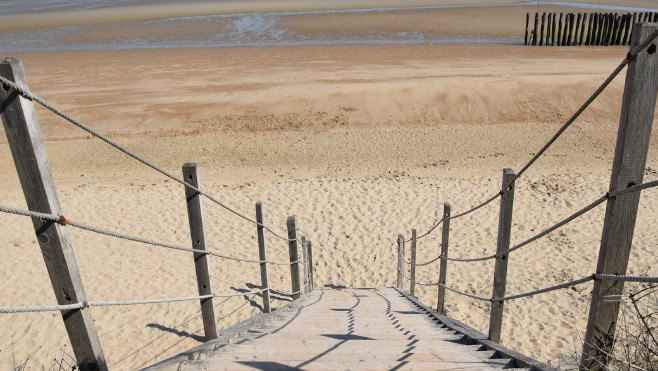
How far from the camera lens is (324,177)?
13.3 m

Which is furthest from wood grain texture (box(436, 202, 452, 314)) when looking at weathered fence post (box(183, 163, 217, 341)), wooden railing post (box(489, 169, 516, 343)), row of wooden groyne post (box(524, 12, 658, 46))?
row of wooden groyne post (box(524, 12, 658, 46))

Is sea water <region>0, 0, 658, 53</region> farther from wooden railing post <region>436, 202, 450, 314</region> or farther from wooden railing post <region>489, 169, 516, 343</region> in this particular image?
wooden railing post <region>489, 169, 516, 343</region>

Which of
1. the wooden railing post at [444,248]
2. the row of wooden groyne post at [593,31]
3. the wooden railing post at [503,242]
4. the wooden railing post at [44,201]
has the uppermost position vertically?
the row of wooden groyne post at [593,31]

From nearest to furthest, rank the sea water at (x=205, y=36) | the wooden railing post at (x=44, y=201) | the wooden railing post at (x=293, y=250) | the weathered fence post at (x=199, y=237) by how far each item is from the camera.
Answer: the wooden railing post at (x=44, y=201)
the weathered fence post at (x=199, y=237)
the wooden railing post at (x=293, y=250)
the sea water at (x=205, y=36)

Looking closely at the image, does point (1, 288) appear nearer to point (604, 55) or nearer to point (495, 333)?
point (495, 333)

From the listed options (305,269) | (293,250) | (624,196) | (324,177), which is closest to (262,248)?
(293,250)

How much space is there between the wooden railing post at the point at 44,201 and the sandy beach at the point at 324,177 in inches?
182

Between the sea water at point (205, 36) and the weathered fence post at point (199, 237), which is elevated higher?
the sea water at point (205, 36)

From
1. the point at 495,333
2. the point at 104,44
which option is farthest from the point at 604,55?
the point at 104,44

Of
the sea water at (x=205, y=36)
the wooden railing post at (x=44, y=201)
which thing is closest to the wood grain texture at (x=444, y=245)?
the wooden railing post at (x=44, y=201)

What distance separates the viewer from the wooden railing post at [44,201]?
1.84 metres

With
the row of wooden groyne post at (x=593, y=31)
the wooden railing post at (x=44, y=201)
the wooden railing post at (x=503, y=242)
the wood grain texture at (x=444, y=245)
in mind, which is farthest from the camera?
the row of wooden groyne post at (x=593, y=31)

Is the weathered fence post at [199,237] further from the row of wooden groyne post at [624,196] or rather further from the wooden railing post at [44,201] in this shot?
the row of wooden groyne post at [624,196]

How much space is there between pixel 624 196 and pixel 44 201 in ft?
8.57
